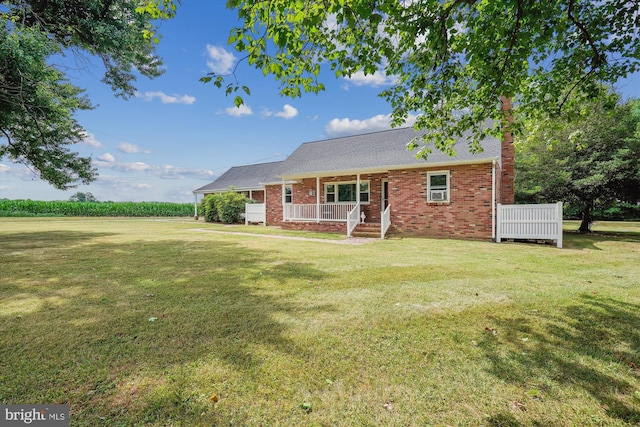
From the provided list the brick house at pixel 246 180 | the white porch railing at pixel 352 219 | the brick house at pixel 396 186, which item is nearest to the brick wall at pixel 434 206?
the brick house at pixel 396 186

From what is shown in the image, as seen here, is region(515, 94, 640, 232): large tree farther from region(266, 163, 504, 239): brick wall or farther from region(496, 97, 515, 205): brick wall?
region(266, 163, 504, 239): brick wall

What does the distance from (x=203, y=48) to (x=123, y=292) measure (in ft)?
30.8

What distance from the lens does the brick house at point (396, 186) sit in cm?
1244

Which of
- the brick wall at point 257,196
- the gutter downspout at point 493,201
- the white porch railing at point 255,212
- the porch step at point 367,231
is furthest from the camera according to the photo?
the brick wall at point 257,196

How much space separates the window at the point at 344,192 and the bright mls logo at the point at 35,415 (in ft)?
49.0

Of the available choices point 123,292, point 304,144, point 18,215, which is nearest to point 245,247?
point 123,292

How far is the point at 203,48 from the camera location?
10734 millimetres

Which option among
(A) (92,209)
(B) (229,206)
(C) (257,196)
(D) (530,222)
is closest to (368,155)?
(D) (530,222)

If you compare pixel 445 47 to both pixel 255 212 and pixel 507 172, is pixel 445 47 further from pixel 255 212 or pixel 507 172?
pixel 255 212

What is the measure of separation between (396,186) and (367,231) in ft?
8.59

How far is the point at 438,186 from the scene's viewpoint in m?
13.3

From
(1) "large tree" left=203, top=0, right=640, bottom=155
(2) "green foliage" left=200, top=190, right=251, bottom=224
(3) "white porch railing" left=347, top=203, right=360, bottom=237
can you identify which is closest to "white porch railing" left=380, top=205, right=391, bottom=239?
(3) "white porch railing" left=347, top=203, right=360, bottom=237

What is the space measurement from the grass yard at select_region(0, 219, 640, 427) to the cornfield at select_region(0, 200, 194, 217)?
40453 mm

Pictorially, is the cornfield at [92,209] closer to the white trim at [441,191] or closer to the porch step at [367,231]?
the porch step at [367,231]
